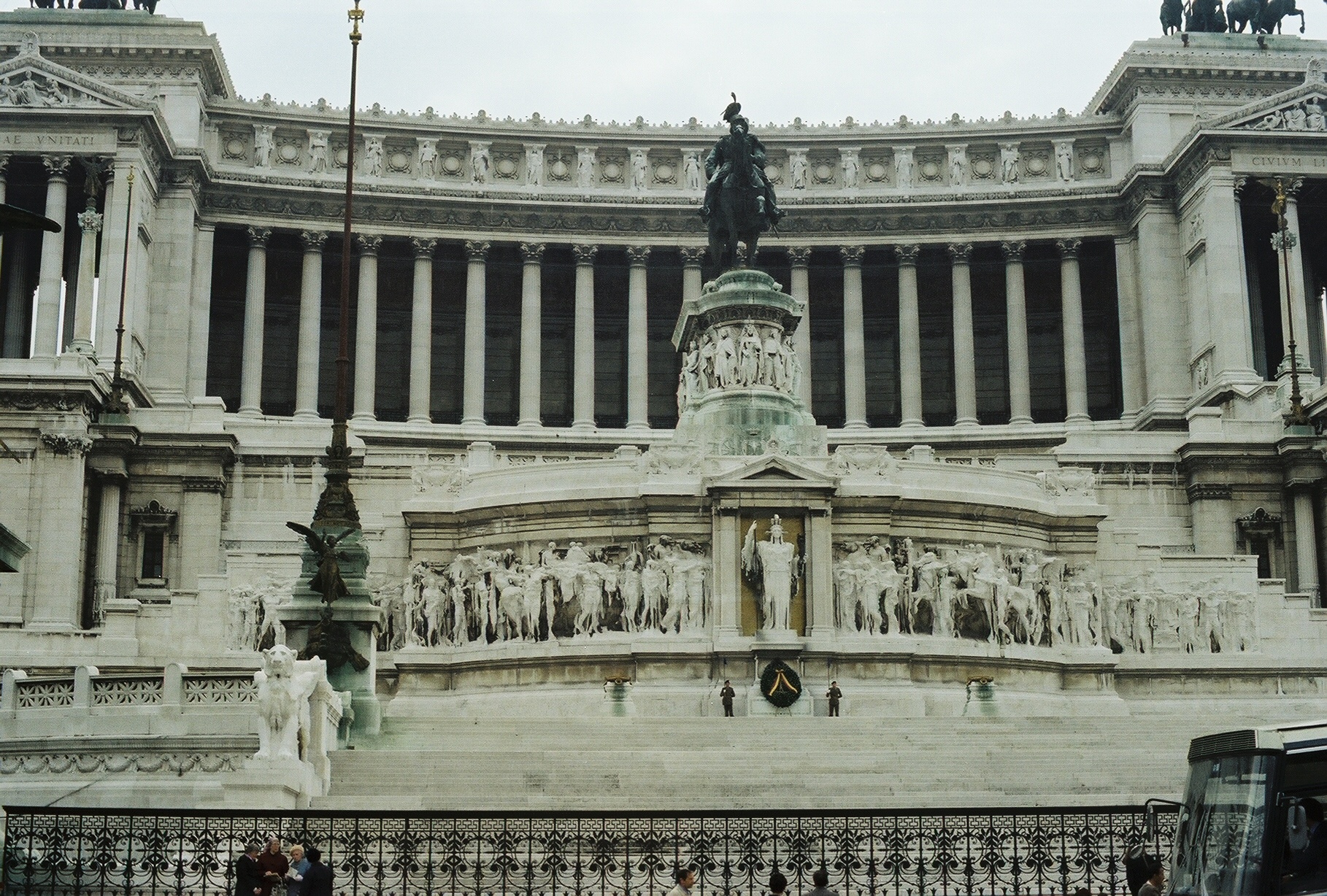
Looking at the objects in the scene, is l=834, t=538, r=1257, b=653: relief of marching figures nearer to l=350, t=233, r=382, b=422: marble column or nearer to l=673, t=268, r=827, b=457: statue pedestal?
l=673, t=268, r=827, b=457: statue pedestal

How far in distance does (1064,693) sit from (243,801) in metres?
23.1

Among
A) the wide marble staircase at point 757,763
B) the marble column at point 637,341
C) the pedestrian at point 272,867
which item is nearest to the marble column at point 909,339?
the marble column at point 637,341

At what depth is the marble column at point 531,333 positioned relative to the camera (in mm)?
71750

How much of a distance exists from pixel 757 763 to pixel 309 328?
46022 mm

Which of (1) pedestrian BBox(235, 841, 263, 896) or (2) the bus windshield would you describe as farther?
(1) pedestrian BBox(235, 841, 263, 896)

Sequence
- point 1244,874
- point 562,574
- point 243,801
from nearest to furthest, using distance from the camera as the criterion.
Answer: point 1244,874
point 243,801
point 562,574

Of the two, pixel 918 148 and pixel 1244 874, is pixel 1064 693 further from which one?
pixel 918 148

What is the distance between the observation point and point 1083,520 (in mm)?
44469

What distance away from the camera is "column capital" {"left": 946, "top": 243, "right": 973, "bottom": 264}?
7419cm

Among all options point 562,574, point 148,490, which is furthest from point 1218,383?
point 148,490

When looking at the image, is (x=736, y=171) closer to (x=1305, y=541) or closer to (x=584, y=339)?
(x=1305, y=541)

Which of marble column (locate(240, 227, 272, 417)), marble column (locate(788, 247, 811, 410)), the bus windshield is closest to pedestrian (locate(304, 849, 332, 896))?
the bus windshield

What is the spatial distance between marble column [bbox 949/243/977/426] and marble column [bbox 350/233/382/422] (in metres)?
23.1

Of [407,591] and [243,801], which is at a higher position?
[407,591]
